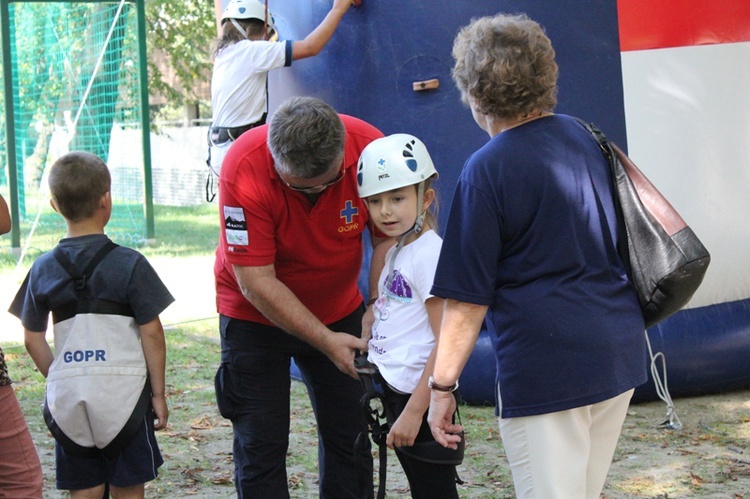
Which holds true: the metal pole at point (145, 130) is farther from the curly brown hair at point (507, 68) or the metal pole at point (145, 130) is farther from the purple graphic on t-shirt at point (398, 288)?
the curly brown hair at point (507, 68)

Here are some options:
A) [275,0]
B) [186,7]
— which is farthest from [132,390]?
[186,7]

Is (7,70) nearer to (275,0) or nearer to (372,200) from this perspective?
(275,0)

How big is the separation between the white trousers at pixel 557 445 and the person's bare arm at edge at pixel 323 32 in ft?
11.7

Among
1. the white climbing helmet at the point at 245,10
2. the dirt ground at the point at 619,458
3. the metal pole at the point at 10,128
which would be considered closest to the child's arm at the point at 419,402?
the dirt ground at the point at 619,458

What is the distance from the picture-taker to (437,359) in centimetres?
280

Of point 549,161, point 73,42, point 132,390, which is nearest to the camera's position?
point 549,161

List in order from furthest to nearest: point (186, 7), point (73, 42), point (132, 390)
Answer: point (186, 7), point (73, 42), point (132, 390)

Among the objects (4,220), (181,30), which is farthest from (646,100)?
(181,30)

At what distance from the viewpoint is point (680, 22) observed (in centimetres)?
585

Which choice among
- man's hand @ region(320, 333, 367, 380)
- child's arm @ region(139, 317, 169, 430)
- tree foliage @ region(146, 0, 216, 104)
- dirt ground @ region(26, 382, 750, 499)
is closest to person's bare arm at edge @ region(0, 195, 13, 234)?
child's arm @ region(139, 317, 169, 430)

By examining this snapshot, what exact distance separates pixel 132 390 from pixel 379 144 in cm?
122

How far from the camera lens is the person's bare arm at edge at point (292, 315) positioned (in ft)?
11.1

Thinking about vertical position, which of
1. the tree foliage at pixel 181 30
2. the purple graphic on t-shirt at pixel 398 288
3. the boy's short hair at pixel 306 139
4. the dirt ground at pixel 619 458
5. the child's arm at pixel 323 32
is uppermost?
the tree foliage at pixel 181 30

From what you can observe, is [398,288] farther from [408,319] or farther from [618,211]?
[618,211]
